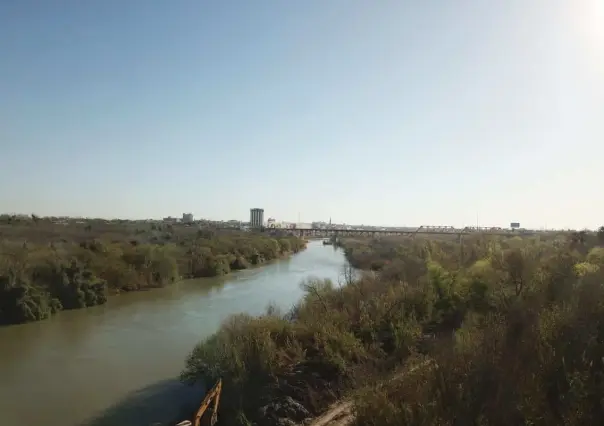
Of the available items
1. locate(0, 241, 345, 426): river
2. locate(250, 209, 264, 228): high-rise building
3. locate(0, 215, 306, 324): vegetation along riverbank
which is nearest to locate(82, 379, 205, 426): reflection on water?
locate(0, 241, 345, 426): river

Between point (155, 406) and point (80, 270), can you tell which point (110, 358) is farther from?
point (80, 270)

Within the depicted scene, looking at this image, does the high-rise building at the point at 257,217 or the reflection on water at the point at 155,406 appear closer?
the reflection on water at the point at 155,406

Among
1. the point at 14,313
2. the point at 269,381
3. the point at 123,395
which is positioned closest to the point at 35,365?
the point at 123,395

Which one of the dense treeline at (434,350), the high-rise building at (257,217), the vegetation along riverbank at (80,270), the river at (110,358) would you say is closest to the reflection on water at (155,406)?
the river at (110,358)

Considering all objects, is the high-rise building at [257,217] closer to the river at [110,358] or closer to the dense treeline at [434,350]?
the river at [110,358]

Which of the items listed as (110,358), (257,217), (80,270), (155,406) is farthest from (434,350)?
(257,217)

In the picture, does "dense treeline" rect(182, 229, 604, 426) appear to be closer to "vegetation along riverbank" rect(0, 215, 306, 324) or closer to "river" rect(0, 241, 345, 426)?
"river" rect(0, 241, 345, 426)
